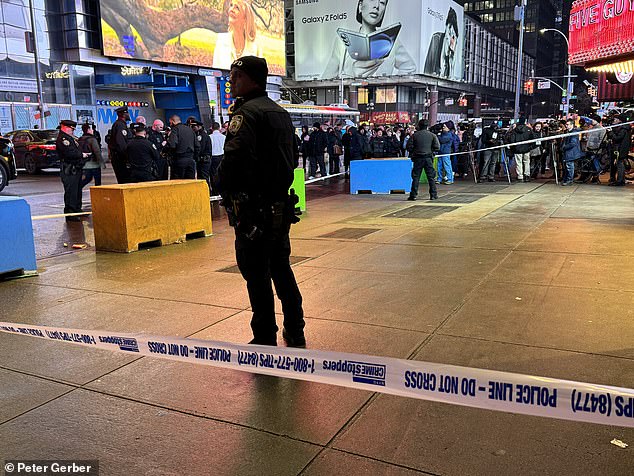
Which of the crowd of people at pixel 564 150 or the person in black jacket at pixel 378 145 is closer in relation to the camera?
the crowd of people at pixel 564 150

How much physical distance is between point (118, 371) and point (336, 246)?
4589mm

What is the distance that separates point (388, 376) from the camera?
2678mm

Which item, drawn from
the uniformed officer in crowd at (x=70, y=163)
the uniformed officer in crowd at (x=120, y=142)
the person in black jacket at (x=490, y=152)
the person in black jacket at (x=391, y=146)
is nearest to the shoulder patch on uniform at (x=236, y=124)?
the uniformed officer in crowd at (x=120, y=142)

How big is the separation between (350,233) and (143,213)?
3.31 metres

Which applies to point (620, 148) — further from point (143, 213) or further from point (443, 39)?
point (443, 39)

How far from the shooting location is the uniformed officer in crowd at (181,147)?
1223cm

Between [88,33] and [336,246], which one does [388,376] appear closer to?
[336,246]

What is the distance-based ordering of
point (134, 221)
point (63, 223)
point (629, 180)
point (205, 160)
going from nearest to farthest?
1. point (134, 221)
2. point (63, 223)
3. point (205, 160)
4. point (629, 180)

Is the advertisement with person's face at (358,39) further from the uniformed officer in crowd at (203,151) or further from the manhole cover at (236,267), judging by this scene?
the manhole cover at (236,267)

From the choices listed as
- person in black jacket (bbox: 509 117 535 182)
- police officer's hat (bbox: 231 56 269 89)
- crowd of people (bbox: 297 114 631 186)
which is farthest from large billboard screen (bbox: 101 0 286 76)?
police officer's hat (bbox: 231 56 269 89)

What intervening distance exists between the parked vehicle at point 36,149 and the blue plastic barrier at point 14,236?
1751cm

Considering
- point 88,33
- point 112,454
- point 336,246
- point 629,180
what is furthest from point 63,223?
point 88,33

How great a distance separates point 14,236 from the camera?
6.43 m

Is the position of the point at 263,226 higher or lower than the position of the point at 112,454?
higher
